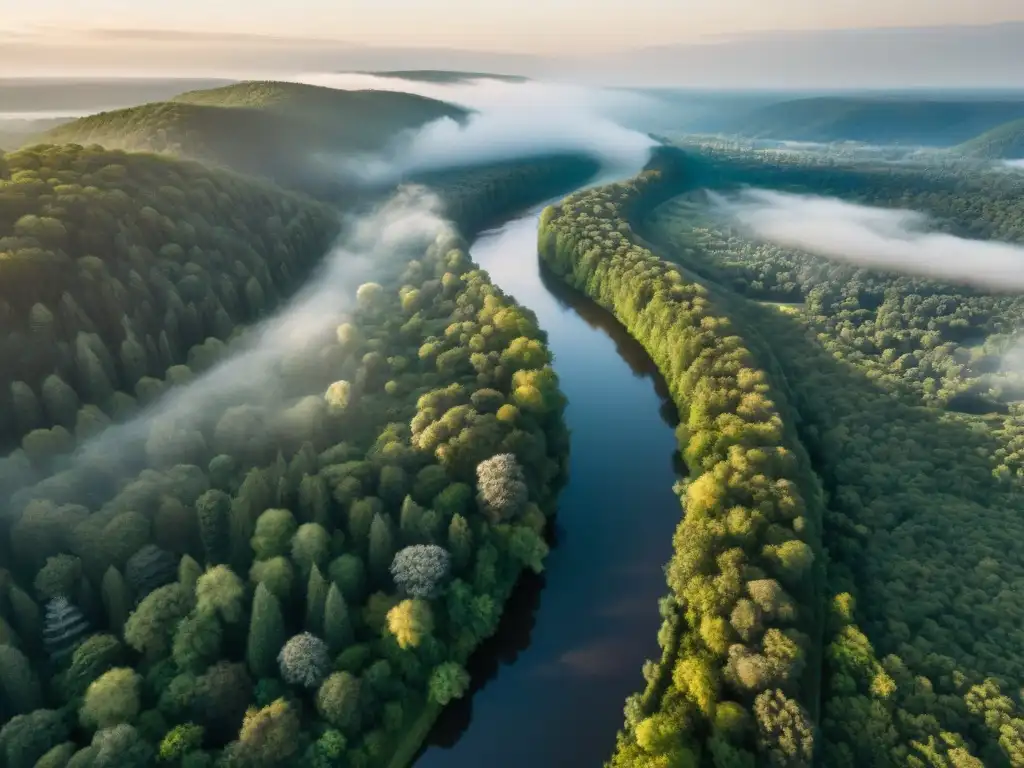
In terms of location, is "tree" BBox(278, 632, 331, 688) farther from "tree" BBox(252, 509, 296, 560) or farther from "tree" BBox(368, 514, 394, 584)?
"tree" BBox(252, 509, 296, 560)

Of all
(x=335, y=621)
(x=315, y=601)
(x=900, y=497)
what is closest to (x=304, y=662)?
(x=335, y=621)

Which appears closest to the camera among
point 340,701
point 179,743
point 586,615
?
point 179,743

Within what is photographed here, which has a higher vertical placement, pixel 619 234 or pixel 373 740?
pixel 619 234

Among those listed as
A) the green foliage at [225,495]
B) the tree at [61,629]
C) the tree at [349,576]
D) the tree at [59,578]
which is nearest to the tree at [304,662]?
the green foliage at [225,495]

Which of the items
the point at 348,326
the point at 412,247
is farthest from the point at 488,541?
A: the point at 412,247

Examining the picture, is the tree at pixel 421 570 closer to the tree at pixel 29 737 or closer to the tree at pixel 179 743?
the tree at pixel 179 743

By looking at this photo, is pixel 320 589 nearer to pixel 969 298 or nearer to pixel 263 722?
pixel 263 722

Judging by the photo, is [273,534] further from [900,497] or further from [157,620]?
[900,497]
